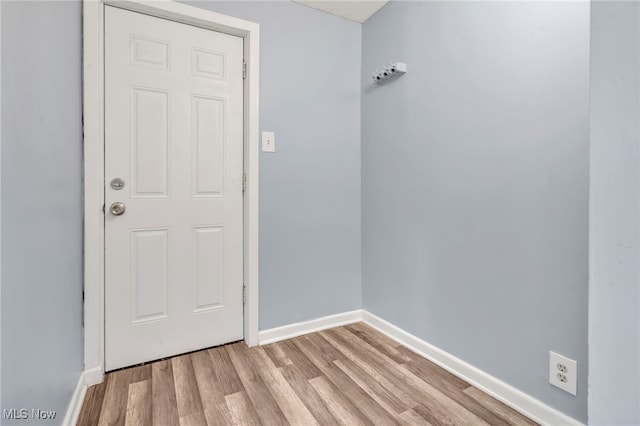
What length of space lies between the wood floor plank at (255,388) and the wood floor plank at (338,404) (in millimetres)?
213

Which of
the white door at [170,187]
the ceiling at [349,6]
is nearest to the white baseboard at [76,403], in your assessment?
the white door at [170,187]

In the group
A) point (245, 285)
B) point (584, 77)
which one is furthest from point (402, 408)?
point (584, 77)

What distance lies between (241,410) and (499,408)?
3.65ft

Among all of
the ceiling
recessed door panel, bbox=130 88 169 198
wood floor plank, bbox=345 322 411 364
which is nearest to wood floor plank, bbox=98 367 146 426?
recessed door panel, bbox=130 88 169 198

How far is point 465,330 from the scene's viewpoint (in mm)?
1606

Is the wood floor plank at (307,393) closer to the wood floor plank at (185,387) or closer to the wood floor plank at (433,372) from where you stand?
the wood floor plank at (185,387)

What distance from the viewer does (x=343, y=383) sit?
61.3 inches

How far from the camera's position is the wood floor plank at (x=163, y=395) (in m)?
1.30

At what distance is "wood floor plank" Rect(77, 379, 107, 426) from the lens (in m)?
1.29

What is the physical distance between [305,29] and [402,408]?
220 cm

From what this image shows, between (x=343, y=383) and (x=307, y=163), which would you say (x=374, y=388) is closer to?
(x=343, y=383)

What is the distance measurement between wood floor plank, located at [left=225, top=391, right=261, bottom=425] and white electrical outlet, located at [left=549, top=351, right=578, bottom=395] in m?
1.19

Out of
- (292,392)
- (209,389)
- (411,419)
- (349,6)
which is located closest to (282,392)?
(292,392)

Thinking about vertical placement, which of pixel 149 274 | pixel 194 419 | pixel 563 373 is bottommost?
pixel 194 419
